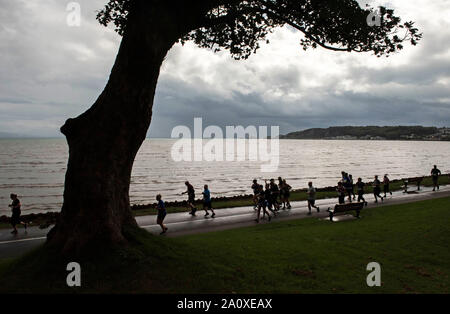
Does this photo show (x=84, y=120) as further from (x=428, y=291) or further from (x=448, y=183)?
(x=448, y=183)

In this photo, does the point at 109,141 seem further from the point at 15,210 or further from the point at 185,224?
the point at 15,210

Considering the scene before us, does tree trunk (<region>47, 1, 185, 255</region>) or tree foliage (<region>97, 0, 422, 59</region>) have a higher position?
tree foliage (<region>97, 0, 422, 59</region>)

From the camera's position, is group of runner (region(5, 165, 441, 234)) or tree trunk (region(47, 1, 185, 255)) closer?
tree trunk (region(47, 1, 185, 255))

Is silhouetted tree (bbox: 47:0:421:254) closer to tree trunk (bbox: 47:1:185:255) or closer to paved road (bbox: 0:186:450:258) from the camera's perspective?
tree trunk (bbox: 47:1:185:255)

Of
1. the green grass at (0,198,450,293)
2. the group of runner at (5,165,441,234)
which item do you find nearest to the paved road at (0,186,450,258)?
the group of runner at (5,165,441,234)

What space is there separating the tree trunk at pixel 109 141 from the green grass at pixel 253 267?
552 mm

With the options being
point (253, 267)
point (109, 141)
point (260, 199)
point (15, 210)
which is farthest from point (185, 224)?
point (109, 141)

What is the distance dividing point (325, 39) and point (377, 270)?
697cm

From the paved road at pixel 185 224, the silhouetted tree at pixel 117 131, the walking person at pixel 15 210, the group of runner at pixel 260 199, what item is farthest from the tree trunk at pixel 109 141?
the walking person at pixel 15 210

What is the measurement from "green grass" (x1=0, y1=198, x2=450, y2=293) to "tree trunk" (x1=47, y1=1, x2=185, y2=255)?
55 cm

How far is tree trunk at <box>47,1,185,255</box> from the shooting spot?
23.4 ft
